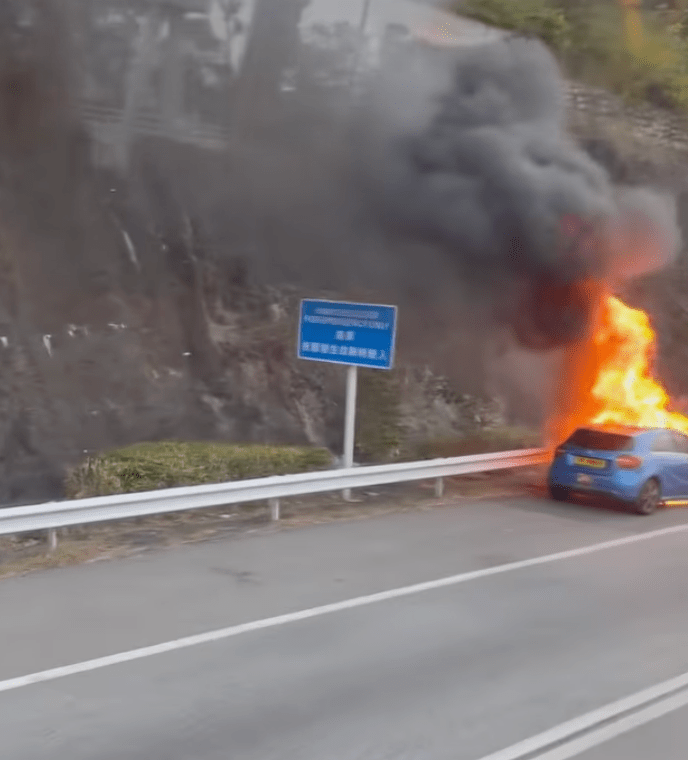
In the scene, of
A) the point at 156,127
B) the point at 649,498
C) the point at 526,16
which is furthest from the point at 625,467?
the point at 526,16

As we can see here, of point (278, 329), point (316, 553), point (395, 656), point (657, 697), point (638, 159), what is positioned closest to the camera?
point (657, 697)

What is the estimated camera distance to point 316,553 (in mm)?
9727

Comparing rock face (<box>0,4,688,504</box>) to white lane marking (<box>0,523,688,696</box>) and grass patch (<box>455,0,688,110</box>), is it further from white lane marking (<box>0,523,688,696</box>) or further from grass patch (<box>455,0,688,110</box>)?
grass patch (<box>455,0,688,110</box>)

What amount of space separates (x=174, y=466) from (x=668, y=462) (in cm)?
667

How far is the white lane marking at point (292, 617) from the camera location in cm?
614

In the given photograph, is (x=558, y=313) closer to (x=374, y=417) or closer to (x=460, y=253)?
(x=460, y=253)

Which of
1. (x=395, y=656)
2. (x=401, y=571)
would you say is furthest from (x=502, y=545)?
(x=395, y=656)

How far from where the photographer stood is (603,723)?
5.55 metres

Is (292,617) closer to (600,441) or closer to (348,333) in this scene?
(348,333)

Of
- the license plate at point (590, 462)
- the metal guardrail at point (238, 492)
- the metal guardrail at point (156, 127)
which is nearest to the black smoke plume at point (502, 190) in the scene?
the metal guardrail at point (156, 127)

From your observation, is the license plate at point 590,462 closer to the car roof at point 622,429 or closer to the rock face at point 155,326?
the car roof at point 622,429

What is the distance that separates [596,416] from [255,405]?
19.4 feet

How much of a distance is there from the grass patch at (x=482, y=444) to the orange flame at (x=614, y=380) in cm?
56

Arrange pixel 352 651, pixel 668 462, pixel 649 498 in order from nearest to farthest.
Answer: pixel 352 651 → pixel 649 498 → pixel 668 462
